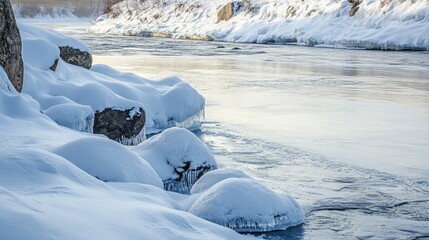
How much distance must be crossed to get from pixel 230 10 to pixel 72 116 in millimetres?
40046

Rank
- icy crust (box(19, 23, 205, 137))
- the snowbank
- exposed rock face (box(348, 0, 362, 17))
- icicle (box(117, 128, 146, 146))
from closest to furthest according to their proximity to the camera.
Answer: the snowbank, icicle (box(117, 128, 146, 146)), icy crust (box(19, 23, 205, 137)), exposed rock face (box(348, 0, 362, 17))

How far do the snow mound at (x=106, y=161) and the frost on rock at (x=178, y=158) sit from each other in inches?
40.5

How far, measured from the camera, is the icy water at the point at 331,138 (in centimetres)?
604

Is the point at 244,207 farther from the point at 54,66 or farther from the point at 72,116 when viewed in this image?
the point at 54,66

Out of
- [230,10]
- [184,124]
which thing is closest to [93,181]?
[184,124]

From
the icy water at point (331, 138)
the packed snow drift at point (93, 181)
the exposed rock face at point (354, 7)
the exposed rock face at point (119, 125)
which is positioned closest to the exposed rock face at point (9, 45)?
the packed snow drift at point (93, 181)

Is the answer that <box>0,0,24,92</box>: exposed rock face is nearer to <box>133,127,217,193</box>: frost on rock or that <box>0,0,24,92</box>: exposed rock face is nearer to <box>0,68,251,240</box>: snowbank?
<box>0,68,251,240</box>: snowbank

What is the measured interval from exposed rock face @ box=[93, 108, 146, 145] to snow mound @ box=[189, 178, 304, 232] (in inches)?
136

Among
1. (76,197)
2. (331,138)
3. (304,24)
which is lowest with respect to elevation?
(304,24)

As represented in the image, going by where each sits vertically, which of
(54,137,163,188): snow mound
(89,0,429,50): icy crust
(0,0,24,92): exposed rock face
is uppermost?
(0,0,24,92): exposed rock face

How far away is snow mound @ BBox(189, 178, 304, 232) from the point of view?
5348 millimetres

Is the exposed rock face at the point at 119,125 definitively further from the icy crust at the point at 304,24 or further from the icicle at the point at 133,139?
the icy crust at the point at 304,24

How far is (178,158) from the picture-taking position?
6.79 m

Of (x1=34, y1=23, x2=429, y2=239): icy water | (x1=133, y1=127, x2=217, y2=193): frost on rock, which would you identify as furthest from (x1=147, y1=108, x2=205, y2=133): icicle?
(x1=133, y1=127, x2=217, y2=193): frost on rock
